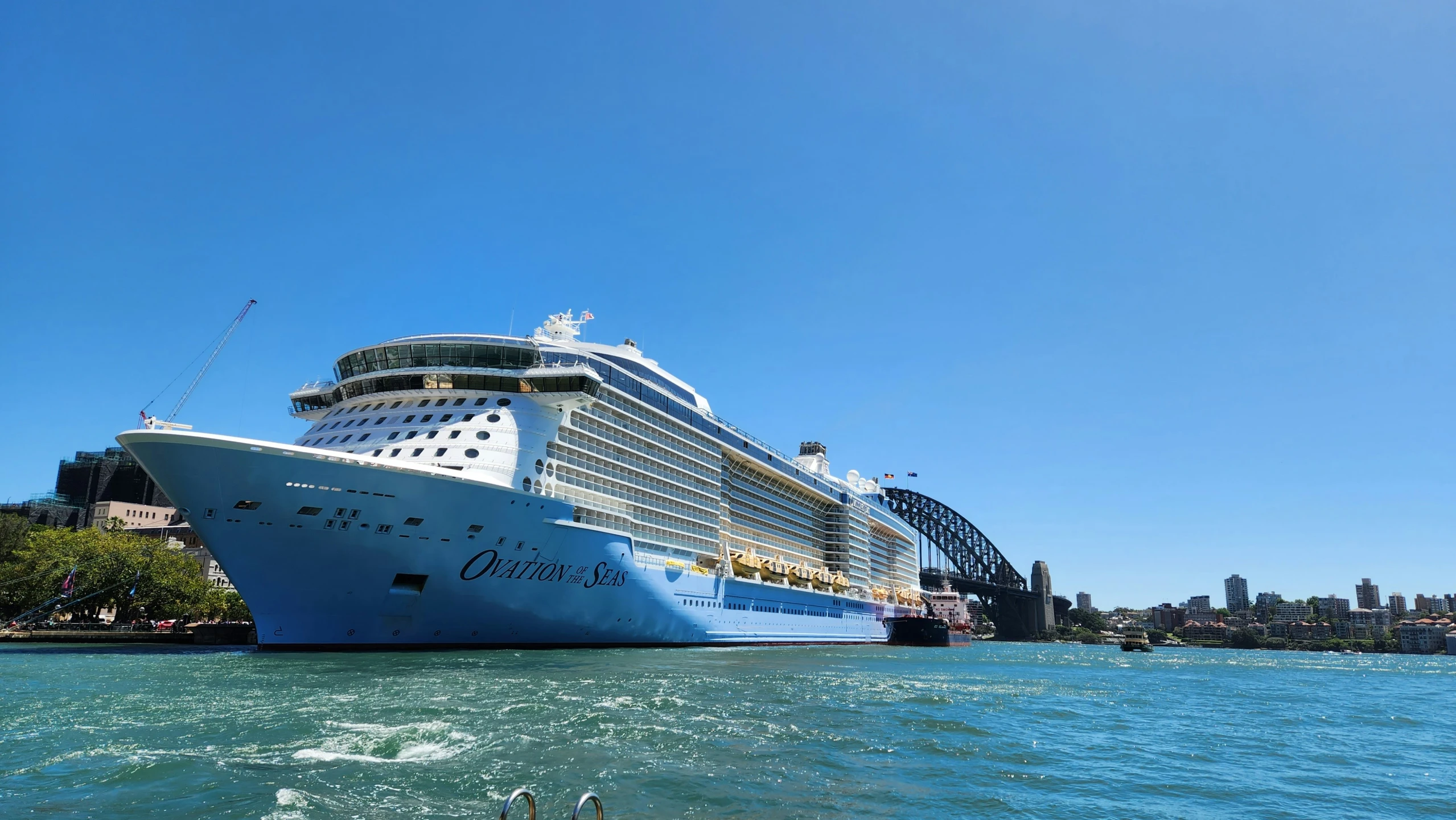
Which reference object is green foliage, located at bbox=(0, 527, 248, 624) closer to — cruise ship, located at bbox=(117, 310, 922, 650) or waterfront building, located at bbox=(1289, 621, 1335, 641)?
cruise ship, located at bbox=(117, 310, 922, 650)

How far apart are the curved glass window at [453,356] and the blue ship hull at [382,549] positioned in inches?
347

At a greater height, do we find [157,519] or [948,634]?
[157,519]

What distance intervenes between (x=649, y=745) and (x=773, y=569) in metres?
49.6

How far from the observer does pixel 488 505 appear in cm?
3556

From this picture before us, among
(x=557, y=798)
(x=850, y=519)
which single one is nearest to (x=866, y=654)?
(x=850, y=519)

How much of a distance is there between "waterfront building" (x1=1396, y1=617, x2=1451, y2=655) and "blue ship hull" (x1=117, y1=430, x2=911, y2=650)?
556ft

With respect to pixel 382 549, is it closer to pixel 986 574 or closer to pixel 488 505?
pixel 488 505

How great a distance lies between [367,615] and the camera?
1342 inches

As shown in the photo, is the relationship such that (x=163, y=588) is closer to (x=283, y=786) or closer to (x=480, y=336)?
(x=480, y=336)

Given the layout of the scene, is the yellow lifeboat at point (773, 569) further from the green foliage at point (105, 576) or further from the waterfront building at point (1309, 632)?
the waterfront building at point (1309, 632)

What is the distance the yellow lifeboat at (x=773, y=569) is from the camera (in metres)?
62.8

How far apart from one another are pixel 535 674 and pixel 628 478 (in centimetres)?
2101

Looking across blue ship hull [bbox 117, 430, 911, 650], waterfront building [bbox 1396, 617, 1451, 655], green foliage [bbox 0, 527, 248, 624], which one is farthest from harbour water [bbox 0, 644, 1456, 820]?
waterfront building [bbox 1396, 617, 1451, 655]

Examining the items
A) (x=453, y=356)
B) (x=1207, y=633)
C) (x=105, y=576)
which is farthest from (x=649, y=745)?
(x=1207, y=633)
